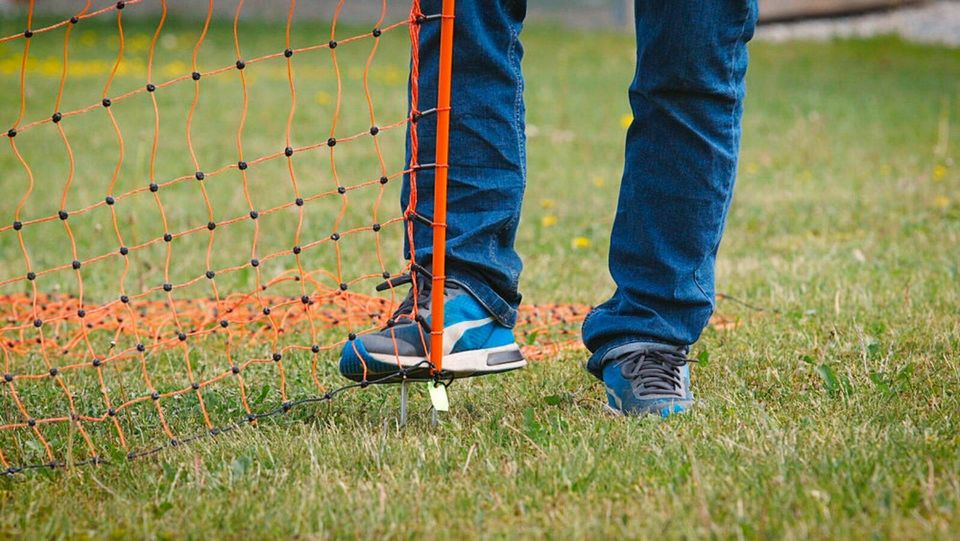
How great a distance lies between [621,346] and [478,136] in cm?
58

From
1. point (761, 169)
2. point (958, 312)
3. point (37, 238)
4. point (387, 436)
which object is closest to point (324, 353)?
point (387, 436)

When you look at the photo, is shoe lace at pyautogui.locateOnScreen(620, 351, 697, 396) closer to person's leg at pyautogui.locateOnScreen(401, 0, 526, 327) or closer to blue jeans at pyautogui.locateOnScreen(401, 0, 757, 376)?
blue jeans at pyautogui.locateOnScreen(401, 0, 757, 376)

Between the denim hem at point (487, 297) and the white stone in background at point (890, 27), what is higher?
the denim hem at point (487, 297)

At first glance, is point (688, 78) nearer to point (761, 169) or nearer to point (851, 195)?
point (851, 195)

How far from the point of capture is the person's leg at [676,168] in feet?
7.32

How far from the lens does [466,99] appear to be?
7.41 ft

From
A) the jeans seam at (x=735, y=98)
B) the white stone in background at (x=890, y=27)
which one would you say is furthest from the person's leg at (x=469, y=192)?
the white stone in background at (x=890, y=27)

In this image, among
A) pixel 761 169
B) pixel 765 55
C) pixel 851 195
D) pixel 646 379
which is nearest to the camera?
pixel 646 379

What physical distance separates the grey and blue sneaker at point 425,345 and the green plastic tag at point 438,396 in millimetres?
30

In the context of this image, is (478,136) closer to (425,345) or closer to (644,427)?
(425,345)

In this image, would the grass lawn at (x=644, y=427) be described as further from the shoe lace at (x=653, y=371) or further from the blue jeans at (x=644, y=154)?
the blue jeans at (x=644, y=154)

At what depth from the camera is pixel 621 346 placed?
2457 mm

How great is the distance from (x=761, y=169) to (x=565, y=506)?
5.21 m

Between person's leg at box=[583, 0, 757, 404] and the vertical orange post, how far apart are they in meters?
0.41
